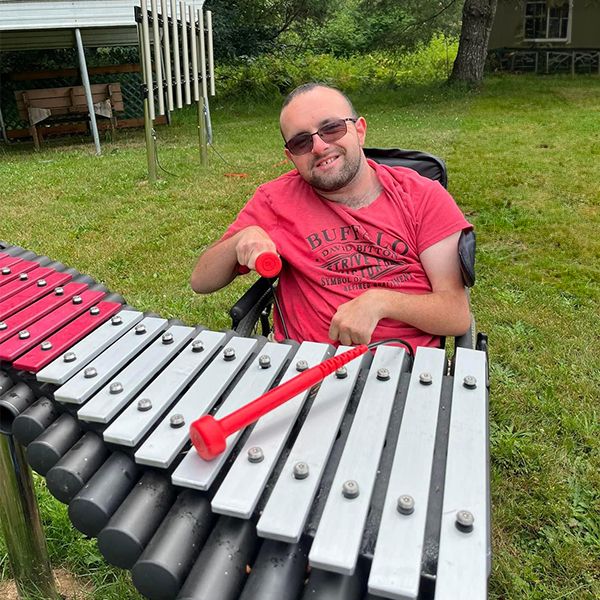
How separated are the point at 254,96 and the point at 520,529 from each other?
561 inches

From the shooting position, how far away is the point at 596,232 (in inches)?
196

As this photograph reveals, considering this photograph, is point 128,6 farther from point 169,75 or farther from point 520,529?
point 520,529

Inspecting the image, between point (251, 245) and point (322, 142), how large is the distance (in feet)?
1.61

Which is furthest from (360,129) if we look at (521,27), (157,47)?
(521,27)

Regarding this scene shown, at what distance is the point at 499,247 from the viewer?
15.8 ft

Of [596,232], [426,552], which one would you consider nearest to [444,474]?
[426,552]

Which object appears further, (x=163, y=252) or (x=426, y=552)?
(x=163, y=252)

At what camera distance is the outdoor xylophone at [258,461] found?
3.33 ft

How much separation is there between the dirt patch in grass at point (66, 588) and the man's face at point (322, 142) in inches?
65.7

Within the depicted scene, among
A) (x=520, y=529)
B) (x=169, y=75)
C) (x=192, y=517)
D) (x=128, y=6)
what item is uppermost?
(x=128, y=6)

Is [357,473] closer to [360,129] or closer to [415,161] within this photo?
[360,129]

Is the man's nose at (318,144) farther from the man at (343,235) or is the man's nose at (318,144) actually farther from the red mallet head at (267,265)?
the red mallet head at (267,265)

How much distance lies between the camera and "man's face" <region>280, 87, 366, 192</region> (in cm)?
221

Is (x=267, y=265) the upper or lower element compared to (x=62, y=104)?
upper
